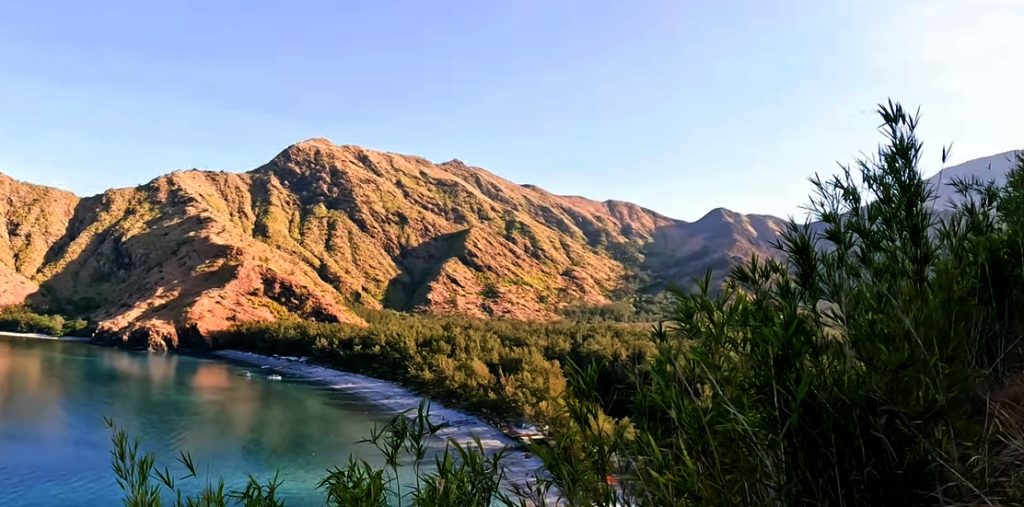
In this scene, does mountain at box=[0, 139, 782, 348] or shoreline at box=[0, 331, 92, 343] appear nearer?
shoreline at box=[0, 331, 92, 343]

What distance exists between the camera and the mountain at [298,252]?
94.1 meters

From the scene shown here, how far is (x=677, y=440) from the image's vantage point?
5070mm

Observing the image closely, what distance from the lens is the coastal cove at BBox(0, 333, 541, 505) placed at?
3083 cm

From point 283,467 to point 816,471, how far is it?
34090 millimetres

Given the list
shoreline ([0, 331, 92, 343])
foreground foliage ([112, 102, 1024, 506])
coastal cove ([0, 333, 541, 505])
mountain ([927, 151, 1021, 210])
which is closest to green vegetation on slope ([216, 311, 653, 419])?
coastal cove ([0, 333, 541, 505])

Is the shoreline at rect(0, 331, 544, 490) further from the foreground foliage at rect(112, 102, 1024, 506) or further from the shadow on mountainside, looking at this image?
the shadow on mountainside

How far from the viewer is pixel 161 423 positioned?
41719mm

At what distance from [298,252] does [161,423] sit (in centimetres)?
8731

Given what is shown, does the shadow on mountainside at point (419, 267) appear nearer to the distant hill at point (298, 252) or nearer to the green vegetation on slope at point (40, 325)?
the distant hill at point (298, 252)

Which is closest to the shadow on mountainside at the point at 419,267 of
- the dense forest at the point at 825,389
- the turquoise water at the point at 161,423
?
the turquoise water at the point at 161,423

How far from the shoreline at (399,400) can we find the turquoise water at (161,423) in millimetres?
2771

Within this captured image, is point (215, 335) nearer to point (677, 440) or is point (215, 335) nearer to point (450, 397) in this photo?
point (450, 397)

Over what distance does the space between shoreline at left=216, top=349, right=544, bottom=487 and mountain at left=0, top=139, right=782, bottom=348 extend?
46.5 feet

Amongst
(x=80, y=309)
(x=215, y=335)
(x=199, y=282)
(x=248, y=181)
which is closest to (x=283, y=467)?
(x=215, y=335)
